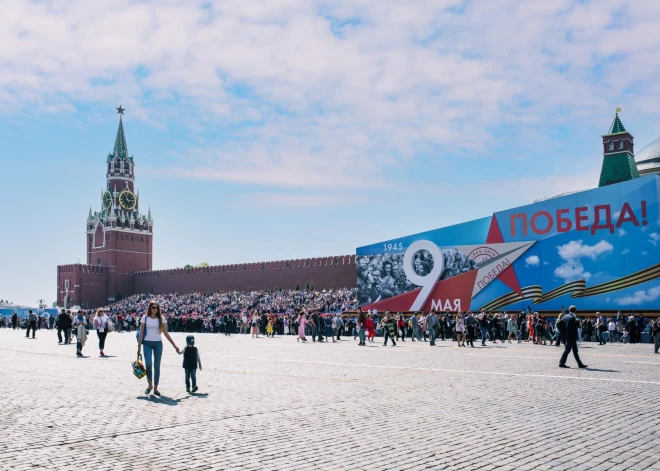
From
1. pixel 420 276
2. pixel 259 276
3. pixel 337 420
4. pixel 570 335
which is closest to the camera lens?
pixel 337 420

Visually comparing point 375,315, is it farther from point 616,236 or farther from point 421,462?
point 421,462

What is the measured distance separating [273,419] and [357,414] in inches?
34.3

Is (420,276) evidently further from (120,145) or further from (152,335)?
(120,145)

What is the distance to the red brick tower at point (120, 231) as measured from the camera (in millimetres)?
83875

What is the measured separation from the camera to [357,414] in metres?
6.56

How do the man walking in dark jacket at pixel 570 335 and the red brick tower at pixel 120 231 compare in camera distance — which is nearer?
the man walking in dark jacket at pixel 570 335

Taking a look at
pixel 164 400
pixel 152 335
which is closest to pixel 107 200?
pixel 152 335

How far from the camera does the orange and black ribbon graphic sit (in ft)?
83.3

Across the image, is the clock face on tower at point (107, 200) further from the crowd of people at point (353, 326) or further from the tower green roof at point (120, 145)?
the crowd of people at point (353, 326)

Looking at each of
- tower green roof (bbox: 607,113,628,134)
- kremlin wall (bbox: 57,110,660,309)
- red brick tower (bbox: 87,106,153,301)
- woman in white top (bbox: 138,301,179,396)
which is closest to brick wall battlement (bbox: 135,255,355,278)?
kremlin wall (bbox: 57,110,660,309)

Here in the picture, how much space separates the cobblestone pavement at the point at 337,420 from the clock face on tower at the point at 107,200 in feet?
272

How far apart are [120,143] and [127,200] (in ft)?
33.2

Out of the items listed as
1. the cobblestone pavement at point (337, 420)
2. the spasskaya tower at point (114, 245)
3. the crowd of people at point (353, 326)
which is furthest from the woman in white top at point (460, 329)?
the spasskaya tower at point (114, 245)

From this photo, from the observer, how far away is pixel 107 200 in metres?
90.6
